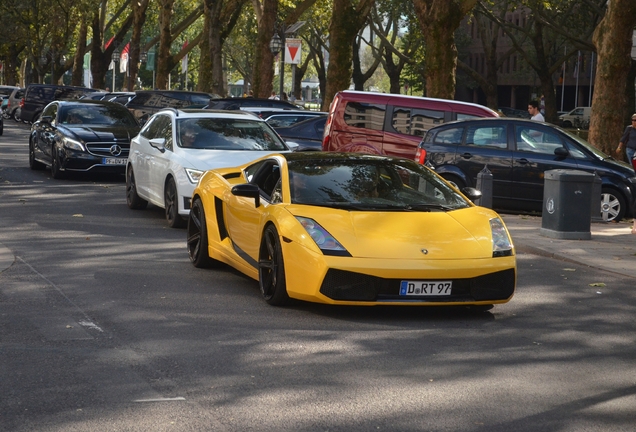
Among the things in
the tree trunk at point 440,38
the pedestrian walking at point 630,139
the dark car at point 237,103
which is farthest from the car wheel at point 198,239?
the tree trunk at point 440,38

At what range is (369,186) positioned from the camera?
955 centimetres

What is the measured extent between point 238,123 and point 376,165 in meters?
6.11

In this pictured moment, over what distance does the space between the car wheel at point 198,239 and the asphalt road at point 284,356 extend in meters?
0.13

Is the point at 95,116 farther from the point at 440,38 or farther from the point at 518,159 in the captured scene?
the point at 440,38

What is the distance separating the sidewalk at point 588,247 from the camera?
481 inches

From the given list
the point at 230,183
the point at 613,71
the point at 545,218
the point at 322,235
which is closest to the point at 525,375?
the point at 322,235

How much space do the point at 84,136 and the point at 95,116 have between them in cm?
145

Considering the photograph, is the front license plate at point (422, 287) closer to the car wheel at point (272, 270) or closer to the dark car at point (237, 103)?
the car wheel at point (272, 270)

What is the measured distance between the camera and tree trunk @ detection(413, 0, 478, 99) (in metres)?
27.4

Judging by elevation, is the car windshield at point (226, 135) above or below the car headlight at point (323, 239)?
above

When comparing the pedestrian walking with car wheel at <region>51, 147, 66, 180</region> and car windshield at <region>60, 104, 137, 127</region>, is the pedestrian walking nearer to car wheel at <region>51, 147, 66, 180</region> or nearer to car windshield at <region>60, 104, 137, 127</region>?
car windshield at <region>60, 104, 137, 127</region>

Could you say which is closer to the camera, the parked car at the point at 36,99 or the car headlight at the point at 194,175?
the car headlight at the point at 194,175

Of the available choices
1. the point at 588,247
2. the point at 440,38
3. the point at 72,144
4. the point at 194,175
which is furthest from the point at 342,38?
the point at 588,247

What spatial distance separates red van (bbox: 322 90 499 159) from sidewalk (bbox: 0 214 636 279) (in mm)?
4262
